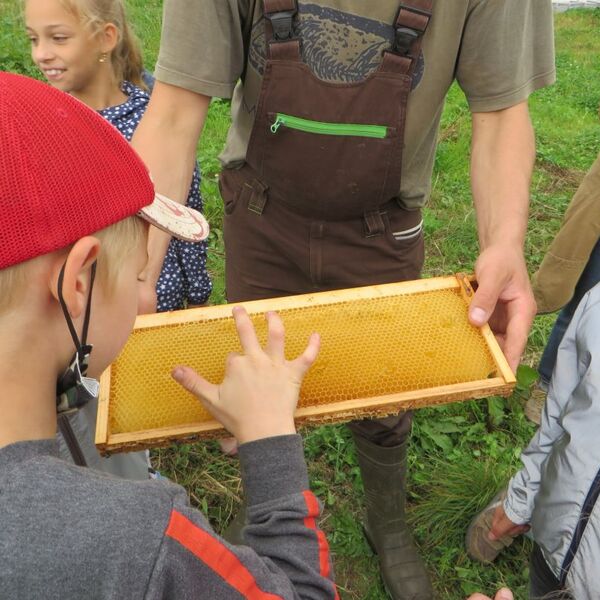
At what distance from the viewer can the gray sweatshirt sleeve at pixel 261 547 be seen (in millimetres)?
1014

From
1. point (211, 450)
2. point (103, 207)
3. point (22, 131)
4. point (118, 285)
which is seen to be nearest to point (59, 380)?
point (118, 285)

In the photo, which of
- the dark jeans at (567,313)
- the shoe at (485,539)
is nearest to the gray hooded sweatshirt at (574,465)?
the shoe at (485,539)

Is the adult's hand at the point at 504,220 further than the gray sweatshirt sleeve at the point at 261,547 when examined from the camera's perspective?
Yes

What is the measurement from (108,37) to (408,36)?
195cm

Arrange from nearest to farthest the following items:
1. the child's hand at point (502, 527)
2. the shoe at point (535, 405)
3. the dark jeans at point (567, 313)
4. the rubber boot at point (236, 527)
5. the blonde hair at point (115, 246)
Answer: the blonde hair at point (115, 246)
the child's hand at point (502, 527)
the rubber boot at point (236, 527)
the dark jeans at point (567, 313)
the shoe at point (535, 405)

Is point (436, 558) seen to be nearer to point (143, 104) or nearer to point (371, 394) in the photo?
point (371, 394)

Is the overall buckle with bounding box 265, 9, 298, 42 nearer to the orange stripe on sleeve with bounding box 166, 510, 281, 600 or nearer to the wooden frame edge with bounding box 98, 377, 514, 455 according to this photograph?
the wooden frame edge with bounding box 98, 377, 514, 455

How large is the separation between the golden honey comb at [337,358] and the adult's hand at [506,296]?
0.23 feet

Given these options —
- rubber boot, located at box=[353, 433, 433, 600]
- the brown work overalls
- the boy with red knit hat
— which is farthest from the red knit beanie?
rubber boot, located at box=[353, 433, 433, 600]

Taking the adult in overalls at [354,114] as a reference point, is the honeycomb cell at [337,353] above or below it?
below

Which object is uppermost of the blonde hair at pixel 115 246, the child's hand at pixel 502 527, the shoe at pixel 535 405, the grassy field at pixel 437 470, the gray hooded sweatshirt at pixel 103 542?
the blonde hair at pixel 115 246

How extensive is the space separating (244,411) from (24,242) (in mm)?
659

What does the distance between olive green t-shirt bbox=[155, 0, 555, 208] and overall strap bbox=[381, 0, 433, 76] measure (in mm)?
58

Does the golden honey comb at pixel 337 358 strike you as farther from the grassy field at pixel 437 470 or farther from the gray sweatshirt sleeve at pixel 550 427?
the grassy field at pixel 437 470
